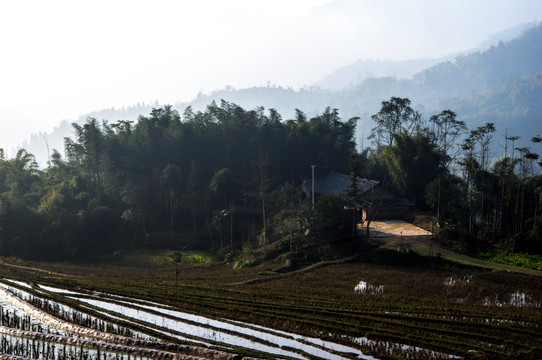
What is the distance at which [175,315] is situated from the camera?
17.6 metres

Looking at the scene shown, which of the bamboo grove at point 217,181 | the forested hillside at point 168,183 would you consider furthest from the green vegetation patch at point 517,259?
the forested hillside at point 168,183

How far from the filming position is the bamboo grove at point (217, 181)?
34375 millimetres

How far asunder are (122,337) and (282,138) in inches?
1257

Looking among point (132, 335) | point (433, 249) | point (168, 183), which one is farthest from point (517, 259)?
point (168, 183)

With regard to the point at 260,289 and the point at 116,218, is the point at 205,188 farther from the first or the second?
the point at 260,289

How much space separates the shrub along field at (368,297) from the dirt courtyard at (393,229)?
13.5 ft

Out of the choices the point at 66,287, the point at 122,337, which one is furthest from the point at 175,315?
the point at 66,287

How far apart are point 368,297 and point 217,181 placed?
69.8ft

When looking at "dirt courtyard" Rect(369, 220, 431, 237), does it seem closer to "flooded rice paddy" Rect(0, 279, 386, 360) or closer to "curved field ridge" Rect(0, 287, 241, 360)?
"flooded rice paddy" Rect(0, 279, 386, 360)

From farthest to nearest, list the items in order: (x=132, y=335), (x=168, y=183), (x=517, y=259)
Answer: (x=168, y=183) → (x=517, y=259) → (x=132, y=335)

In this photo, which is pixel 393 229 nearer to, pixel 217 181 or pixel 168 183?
pixel 217 181

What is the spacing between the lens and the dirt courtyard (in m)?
31.6

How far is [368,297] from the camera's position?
20.8 m

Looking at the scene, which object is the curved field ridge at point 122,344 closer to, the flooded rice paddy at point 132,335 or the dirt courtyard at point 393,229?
the flooded rice paddy at point 132,335
